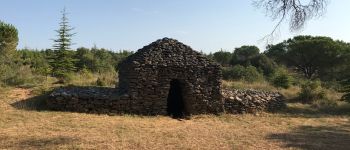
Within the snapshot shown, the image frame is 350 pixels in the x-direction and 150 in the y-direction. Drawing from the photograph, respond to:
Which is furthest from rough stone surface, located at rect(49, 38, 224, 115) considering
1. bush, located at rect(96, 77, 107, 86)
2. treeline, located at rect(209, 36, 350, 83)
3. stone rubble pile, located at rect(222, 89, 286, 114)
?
treeline, located at rect(209, 36, 350, 83)

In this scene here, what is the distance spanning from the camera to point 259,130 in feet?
44.9

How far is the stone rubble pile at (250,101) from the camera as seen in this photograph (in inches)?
673

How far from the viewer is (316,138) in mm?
12797

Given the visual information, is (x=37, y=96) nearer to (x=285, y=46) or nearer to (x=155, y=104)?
(x=155, y=104)

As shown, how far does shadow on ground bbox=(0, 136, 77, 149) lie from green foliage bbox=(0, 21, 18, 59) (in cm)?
1727

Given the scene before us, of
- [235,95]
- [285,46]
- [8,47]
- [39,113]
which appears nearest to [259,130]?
[235,95]

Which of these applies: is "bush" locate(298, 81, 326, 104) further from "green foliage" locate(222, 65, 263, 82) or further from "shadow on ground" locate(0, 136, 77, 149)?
"shadow on ground" locate(0, 136, 77, 149)

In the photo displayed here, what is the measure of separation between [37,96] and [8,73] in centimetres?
416

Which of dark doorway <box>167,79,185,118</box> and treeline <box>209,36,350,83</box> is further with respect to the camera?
treeline <box>209,36,350,83</box>

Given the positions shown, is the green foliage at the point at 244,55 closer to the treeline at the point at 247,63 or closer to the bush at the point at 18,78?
the treeline at the point at 247,63

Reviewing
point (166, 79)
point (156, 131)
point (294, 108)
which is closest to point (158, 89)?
point (166, 79)

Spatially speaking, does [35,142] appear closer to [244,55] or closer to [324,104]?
[324,104]

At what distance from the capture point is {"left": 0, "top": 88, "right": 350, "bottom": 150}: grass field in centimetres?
1080

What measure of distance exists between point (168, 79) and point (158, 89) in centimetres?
52
